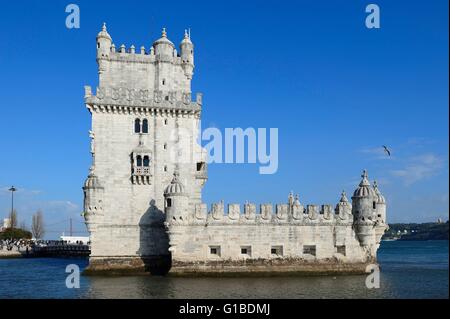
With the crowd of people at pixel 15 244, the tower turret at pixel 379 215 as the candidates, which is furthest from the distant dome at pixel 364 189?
the crowd of people at pixel 15 244

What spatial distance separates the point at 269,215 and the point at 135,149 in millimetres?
12692

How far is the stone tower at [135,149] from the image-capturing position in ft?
119

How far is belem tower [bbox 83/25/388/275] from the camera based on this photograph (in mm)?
34469

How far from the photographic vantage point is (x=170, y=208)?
34.2m

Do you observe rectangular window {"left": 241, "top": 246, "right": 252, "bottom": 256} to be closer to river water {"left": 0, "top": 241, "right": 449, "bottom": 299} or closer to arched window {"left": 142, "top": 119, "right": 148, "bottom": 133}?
river water {"left": 0, "top": 241, "right": 449, "bottom": 299}

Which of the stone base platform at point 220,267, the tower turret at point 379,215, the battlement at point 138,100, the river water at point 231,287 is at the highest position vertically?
the battlement at point 138,100

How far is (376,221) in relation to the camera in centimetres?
3719

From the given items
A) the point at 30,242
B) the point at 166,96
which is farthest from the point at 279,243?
the point at 30,242

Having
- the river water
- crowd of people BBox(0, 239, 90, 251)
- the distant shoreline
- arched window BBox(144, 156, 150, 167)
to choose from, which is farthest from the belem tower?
crowd of people BBox(0, 239, 90, 251)

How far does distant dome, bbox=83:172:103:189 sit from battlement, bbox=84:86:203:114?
5.73m

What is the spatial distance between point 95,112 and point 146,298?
1761cm

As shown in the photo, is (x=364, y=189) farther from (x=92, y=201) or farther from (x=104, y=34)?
(x=104, y=34)

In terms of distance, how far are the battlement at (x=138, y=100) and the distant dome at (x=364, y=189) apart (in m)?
15.4

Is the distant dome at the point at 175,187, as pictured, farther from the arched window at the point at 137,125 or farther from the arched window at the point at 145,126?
the arched window at the point at 137,125
